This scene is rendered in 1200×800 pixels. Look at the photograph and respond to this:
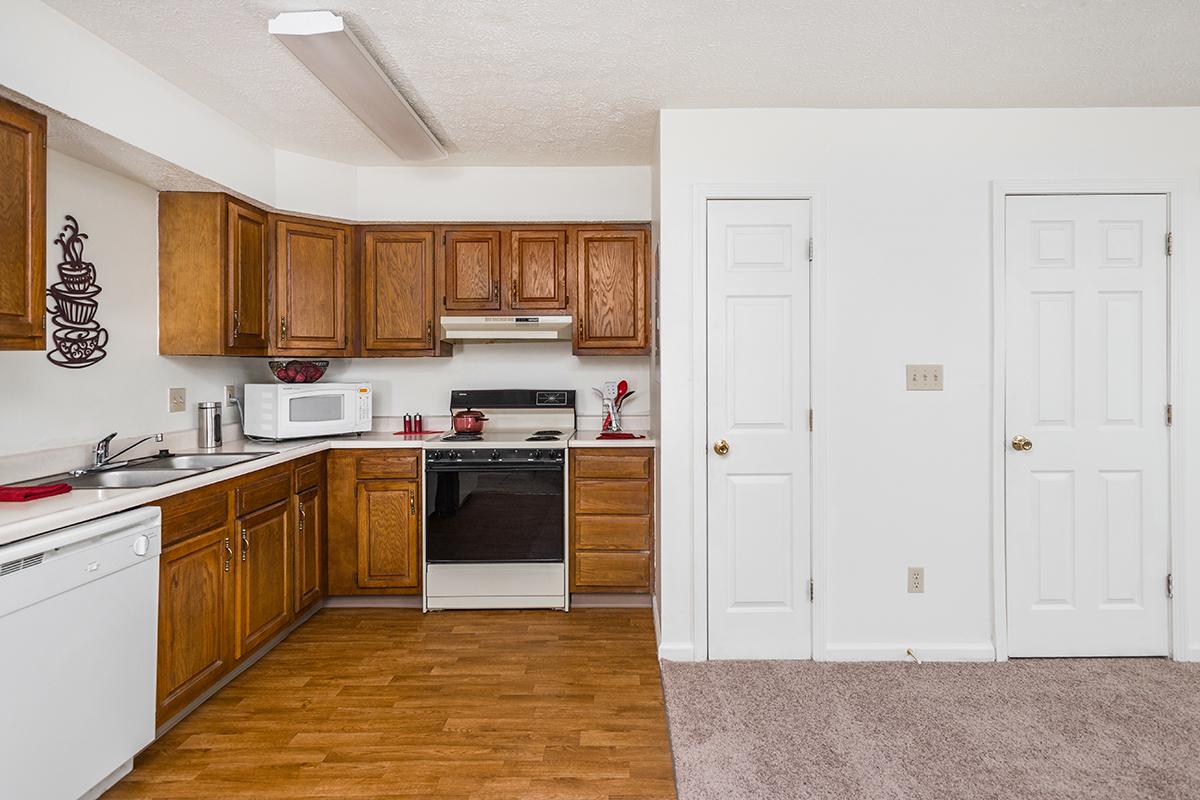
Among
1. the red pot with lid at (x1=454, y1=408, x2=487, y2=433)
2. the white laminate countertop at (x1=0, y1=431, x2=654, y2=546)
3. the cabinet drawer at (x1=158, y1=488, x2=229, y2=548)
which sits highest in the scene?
the red pot with lid at (x1=454, y1=408, x2=487, y2=433)

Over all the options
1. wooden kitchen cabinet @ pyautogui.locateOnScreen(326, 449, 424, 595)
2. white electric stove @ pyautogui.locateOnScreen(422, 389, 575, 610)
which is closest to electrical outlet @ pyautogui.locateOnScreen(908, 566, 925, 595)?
white electric stove @ pyautogui.locateOnScreen(422, 389, 575, 610)

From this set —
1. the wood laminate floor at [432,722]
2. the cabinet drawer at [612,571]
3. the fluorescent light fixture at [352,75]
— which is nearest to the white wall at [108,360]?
the fluorescent light fixture at [352,75]

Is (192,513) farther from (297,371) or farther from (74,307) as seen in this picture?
(297,371)

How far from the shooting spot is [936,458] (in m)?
2.92

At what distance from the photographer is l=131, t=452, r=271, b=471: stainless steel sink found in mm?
2857

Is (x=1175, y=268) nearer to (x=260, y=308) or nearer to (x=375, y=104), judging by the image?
(x=375, y=104)

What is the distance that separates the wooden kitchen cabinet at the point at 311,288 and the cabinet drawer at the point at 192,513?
126 cm

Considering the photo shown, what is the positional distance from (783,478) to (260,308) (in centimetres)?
277

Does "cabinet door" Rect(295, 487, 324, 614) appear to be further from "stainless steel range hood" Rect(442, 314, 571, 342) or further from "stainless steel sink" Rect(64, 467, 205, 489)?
"stainless steel range hood" Rect(442, 314, 571, 342)

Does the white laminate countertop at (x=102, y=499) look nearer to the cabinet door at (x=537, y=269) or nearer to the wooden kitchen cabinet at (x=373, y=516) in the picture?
the wooden kitchen cabinet at (x=373, y=516)

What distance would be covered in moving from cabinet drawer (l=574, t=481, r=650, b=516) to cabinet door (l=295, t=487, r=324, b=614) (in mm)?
1344

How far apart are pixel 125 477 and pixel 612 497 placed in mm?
2172

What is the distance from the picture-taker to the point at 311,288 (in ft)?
12.0

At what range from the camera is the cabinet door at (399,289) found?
3.85 metres
